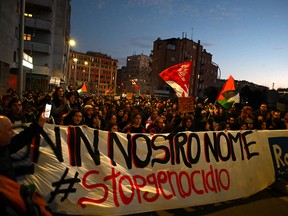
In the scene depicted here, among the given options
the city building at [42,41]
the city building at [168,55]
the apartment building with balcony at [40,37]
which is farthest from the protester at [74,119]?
the city building at [168,55]

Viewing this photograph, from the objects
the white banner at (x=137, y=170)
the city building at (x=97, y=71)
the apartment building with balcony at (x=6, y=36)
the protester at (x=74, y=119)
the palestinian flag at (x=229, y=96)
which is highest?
the city building at (x=97, y=71)

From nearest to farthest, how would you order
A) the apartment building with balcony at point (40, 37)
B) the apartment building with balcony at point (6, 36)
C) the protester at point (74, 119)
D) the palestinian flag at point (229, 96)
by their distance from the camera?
the protester at point (74, 119) < the palestinian flag at point (229, 96) < the apartment building with balcony at point (6, 36) < the apartment building with balcony at point (40, 37)

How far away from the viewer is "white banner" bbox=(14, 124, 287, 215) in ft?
13.3

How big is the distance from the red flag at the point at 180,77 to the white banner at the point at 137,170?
3.23 meters

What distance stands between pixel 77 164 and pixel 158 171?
4.53ft

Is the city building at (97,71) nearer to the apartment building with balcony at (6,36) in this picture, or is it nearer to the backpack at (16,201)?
the apartment building with balcony at (6,36)

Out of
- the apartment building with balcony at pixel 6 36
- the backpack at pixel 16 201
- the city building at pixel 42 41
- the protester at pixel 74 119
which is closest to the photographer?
the backpack at pixel 16 201

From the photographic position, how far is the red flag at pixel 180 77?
8.82m

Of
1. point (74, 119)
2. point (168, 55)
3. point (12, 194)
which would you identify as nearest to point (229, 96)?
point (74, 119)

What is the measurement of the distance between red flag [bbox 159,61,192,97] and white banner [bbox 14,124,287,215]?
3228mm

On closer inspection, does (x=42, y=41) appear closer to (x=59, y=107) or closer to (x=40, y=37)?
(x=40, y=37)

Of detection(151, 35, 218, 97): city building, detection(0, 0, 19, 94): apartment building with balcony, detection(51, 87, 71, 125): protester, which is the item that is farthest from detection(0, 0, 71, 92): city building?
detection(151, 35, 218, 97): city building

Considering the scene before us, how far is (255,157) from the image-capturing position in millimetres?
5926

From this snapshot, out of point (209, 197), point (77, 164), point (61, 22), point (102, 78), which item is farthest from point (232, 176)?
point (102, 78)
